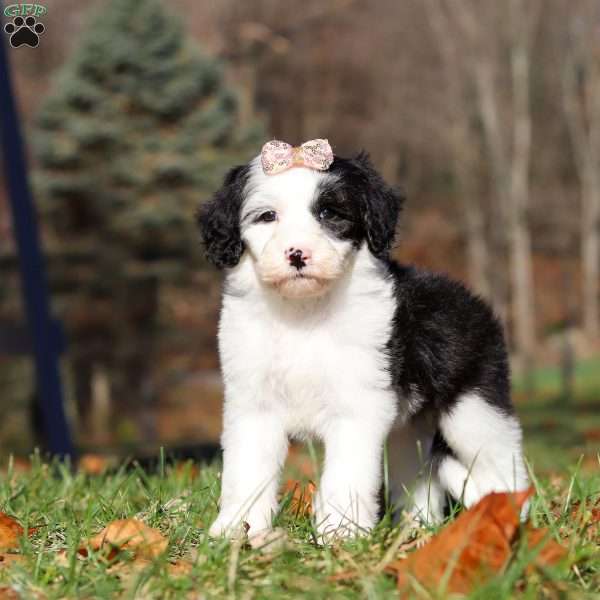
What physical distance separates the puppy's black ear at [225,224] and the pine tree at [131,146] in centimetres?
1986

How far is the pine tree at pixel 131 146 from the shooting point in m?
23.3

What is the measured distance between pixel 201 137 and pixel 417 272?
20.6 m

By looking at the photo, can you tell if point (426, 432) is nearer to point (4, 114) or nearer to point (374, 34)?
point (4, 114)

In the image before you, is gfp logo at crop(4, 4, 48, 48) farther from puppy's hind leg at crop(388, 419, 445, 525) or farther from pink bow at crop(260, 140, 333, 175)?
puppy's hind leg at crop(388, 419, 445, 525)

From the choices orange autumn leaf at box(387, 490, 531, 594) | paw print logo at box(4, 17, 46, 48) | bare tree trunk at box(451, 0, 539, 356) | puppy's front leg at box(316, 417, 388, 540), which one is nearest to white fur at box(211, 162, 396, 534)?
puppy's front leg at box(316, 417, 388, 540)

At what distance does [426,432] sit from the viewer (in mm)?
3811

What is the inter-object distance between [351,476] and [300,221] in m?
0.87

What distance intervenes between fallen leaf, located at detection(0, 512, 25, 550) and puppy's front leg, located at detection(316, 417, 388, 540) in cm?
99

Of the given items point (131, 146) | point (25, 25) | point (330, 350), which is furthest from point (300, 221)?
point (131, 146)

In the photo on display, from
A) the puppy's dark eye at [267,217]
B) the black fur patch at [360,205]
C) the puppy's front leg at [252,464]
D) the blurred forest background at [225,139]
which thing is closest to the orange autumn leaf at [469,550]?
the puppy's front leg at [252,464]

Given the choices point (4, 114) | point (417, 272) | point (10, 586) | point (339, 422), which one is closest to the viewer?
point (10, 586)

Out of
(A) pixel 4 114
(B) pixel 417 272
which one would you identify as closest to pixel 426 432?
(B) pixel 417 272

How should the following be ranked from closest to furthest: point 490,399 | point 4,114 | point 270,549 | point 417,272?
point 270,549 → point 490,399 → point 417,272 → point 4,114

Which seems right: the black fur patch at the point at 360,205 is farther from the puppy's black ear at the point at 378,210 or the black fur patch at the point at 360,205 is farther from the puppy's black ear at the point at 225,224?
the puppy's black ear at the point at 225,224
